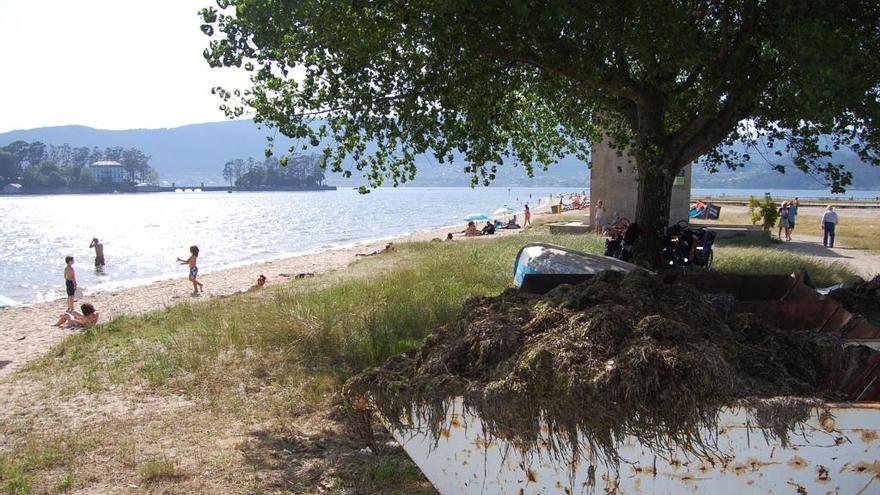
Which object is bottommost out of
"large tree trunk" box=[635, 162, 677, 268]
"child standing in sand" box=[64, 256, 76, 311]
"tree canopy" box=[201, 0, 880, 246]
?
"child standing in sand" box=[64, 256, 76, 311]

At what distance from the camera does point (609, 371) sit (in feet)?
15.3

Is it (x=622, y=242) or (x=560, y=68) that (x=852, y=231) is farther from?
(x=560, y=68)

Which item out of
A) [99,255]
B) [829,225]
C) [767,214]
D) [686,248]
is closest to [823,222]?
[829,225]

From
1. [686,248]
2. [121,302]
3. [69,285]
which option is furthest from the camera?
[121,302]

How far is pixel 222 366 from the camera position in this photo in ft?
30.7

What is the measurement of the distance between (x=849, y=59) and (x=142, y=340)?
450 inches

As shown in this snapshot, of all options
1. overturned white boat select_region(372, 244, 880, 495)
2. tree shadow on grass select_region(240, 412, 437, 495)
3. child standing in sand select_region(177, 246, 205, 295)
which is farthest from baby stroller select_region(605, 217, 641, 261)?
child standing in sand select_region(177, 246, 205, 295)

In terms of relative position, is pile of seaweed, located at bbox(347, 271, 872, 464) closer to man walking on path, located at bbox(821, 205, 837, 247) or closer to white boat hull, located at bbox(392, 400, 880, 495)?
white boat hull, located at bbox(392, 400, 880, 495)

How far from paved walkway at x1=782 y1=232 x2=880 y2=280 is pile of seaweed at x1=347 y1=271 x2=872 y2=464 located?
1396cm

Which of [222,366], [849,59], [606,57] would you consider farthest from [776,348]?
[606,57]

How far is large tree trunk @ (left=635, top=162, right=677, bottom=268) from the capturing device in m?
13.5

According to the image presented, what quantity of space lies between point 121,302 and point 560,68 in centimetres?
1983

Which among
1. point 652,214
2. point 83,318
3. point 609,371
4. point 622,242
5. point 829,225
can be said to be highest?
point 652,214

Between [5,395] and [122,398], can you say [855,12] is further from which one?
[5,395]
